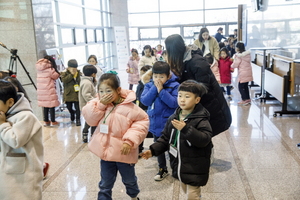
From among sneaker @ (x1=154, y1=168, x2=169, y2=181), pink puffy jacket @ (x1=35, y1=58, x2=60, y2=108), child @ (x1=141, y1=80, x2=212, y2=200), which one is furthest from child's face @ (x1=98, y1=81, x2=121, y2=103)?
pink puffy jacket @ (x1=35, y1=58, x2=60, y2=108)

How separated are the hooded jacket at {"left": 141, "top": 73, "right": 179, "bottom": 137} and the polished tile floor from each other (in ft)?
2.19

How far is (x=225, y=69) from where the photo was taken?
788 centimetres

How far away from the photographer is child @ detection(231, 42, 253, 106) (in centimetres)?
742

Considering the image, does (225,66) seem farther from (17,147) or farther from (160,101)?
(17,147)

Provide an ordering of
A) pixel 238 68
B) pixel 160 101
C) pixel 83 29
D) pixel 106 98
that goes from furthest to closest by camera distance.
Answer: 1. pixel 83 29
2. pixel 238 68
3. pixel 160 101
4. pixel 106 98

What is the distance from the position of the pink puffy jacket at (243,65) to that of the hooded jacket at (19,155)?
605 centimetres

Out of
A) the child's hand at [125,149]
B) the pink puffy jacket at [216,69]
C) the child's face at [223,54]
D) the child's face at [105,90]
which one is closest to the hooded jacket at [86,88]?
the child's face at [105,90]

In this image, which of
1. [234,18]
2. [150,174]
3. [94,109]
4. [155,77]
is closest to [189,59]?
[155,77]

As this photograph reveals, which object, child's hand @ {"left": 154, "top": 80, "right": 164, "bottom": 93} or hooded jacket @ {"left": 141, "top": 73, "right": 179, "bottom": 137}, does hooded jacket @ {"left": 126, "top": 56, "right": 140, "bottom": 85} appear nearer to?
hooded jacket @ {"left": 141, "top": 73, "right": 179, "bottom": 137}

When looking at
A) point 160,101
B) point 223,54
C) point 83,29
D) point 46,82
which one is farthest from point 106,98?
point 83,29

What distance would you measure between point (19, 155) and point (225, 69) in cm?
641

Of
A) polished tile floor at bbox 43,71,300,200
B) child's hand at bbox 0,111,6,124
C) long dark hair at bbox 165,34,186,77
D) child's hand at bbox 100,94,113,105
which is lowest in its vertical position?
polished tile floor at bbox 43,71,300,200

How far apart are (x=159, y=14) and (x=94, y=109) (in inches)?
610

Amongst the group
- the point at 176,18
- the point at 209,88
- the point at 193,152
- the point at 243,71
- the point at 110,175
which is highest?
the point at 176,18
